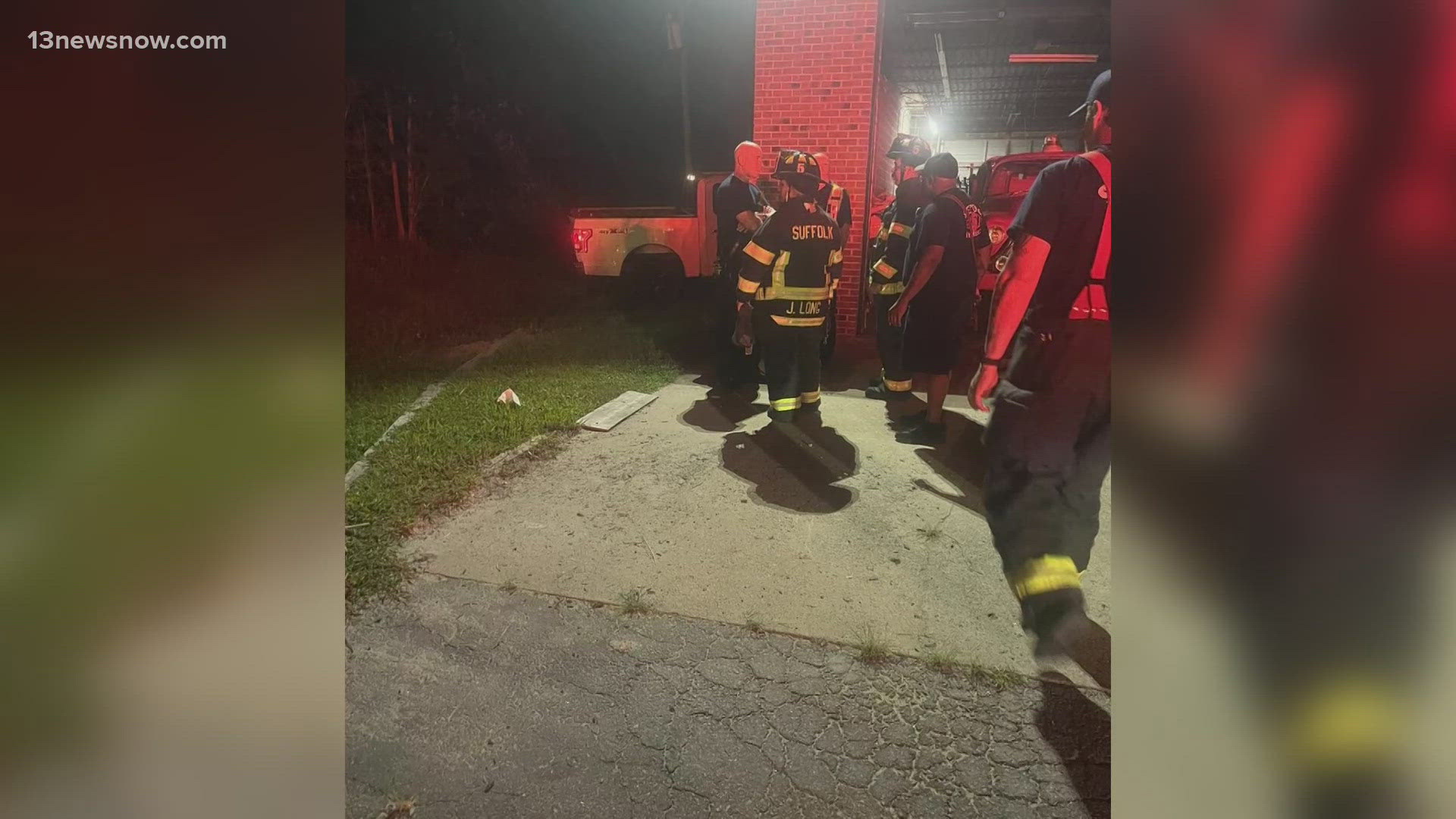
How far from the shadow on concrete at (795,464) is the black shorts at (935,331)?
66 cm

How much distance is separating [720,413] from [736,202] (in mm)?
1360

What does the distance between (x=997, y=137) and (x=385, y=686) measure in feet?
31.7

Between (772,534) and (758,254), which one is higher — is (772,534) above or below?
below

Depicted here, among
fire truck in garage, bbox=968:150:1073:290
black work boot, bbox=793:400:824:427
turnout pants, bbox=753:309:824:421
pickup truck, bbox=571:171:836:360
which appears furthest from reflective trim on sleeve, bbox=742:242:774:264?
pickup truck, bbox=571:171:836:360

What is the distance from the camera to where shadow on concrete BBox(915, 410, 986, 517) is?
368 cm

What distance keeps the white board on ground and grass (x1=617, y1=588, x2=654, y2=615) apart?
183 centimetres

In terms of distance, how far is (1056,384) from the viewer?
2518mm

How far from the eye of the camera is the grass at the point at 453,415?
3398mm

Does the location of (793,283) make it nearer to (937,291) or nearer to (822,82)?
(937,291)

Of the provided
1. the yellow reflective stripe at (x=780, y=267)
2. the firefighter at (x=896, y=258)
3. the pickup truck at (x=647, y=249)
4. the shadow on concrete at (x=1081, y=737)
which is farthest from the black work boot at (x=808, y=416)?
the pickup truck at (x=647, y=249)

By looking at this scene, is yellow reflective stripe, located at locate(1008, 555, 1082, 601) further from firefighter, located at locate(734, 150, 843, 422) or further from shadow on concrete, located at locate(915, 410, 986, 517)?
firefighter, located at locate(734, 150, 843, 422)

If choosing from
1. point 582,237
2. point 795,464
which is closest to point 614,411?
point 795,464

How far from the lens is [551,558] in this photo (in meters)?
3.24

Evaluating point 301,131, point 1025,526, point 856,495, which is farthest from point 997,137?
point 301,131
